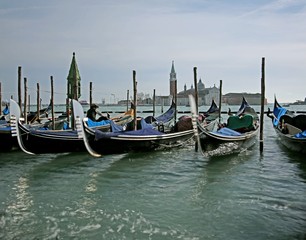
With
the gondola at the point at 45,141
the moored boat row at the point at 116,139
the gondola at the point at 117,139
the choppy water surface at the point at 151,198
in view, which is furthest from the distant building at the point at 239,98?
the gondola at the point at 45,141

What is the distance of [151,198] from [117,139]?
2629mm

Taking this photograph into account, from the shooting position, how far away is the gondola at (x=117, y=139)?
619 cm

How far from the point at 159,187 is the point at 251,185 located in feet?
4.30

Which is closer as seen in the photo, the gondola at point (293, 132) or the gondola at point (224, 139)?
the gondola at point (224, 139)

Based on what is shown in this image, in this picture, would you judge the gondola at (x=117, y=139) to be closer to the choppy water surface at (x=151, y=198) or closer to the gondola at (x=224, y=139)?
the choppy water surface at (x=151, y=198)

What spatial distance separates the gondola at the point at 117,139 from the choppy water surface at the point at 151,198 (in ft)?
0.84

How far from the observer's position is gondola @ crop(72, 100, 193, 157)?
619cm

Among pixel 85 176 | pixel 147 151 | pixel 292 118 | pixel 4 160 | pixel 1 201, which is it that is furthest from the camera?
pixel 292 118

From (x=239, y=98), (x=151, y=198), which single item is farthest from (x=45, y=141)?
(x=239, y=98)

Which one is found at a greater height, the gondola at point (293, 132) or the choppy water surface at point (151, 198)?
the gondola at point (293, 132)

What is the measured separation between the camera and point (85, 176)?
5.59m

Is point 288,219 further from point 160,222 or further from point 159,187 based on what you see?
point 159,187

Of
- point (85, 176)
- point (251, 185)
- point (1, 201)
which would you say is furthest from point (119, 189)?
point (251, 185)

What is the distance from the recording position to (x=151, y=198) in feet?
14.1
